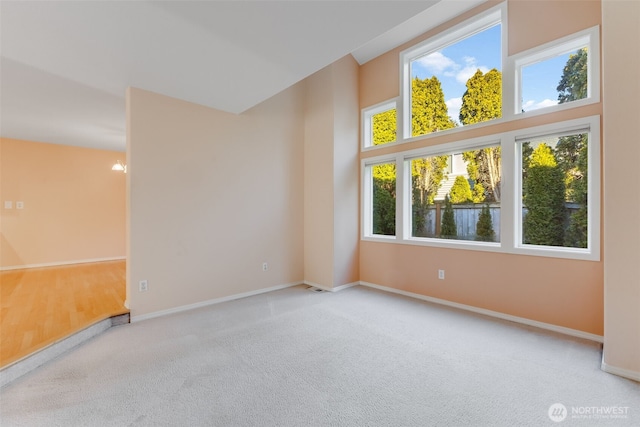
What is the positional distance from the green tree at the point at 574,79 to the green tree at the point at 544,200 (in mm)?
503

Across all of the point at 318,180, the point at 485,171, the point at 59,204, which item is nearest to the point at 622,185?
the point at 485,171

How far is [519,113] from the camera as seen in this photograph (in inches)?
118

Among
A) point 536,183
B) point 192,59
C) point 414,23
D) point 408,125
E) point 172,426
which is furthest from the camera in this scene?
point 408,125

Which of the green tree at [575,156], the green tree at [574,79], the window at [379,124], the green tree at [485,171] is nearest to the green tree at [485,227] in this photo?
the green tree at [485,171]

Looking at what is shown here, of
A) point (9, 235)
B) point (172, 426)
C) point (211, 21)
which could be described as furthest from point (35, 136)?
point (172, 426)

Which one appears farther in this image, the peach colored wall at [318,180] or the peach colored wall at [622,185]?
the peach colored wall at [318,180]

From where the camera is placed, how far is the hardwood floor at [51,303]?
2.35 metres

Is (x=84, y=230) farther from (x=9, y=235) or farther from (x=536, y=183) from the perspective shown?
(x=536, y=183)

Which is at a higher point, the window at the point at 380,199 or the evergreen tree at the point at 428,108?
the evergreen tree at the point at 428,108

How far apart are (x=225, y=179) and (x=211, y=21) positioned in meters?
2.05

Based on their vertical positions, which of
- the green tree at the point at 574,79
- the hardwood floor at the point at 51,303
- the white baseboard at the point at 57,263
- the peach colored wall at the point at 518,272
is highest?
the green tree at the point at 574,79

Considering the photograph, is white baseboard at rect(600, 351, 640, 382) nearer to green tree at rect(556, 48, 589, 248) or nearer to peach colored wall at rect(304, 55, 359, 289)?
green tree at rect(556, 48, 589, 248)

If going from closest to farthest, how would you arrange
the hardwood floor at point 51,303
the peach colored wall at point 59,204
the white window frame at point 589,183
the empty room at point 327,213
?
the empty room at point 327,213 → the hardwood floor at point 51,303 → the white window frame at point 589,183 → the peach colored wall at point 59,204

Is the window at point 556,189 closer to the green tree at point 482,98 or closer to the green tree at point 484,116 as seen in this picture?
the green tree at point 484,116
